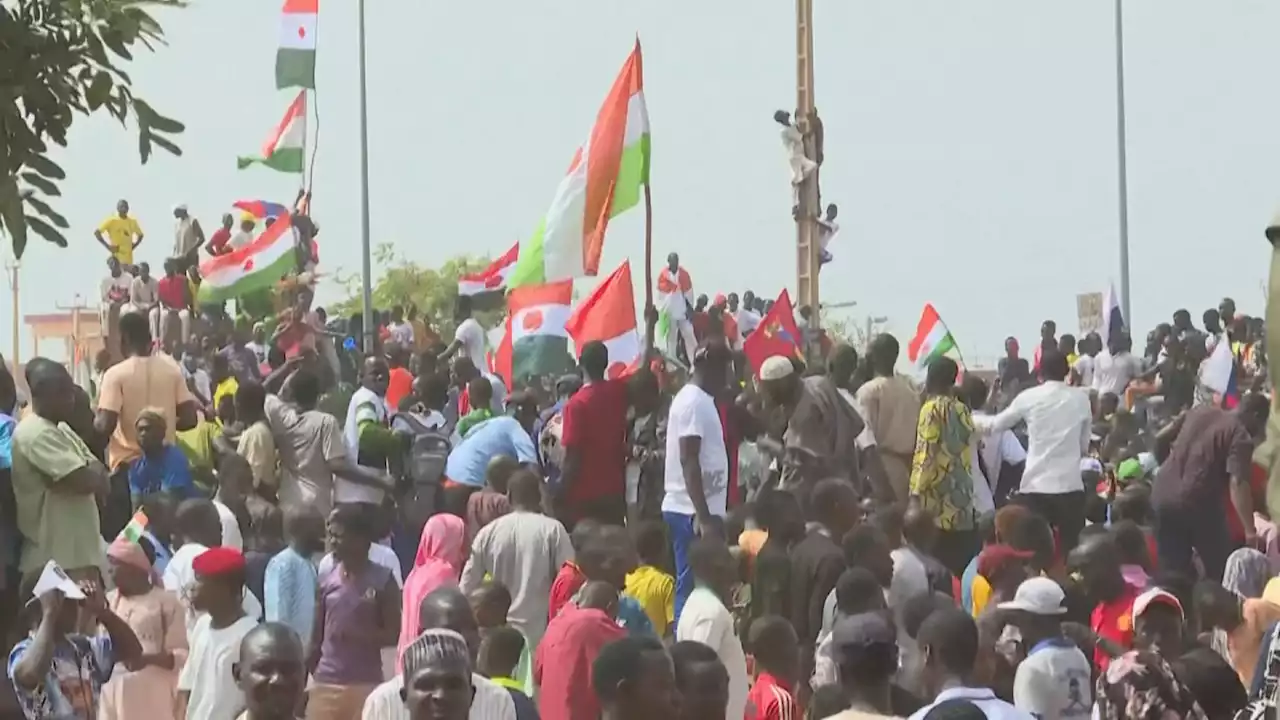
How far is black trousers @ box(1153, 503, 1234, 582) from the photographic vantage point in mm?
12562

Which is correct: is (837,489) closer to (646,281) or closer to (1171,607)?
(1171,607)

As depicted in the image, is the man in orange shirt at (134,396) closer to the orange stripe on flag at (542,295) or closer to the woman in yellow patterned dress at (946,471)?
the woman in yellow patterned dress at (946,471)

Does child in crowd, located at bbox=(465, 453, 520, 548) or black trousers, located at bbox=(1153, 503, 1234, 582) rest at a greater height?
child in crowd, located at bbox=(465, 453, 520, 548)

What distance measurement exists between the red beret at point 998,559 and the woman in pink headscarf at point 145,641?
3.35m

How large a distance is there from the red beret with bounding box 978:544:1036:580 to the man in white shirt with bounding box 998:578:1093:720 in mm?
1454

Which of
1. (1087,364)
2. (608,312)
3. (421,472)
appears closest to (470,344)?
(608,312)

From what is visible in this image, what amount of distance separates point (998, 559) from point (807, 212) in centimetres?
1610

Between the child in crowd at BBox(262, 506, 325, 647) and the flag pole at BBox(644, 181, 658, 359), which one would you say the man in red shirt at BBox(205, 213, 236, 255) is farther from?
the child in crowd at BBox(262, 506, 325, 647)

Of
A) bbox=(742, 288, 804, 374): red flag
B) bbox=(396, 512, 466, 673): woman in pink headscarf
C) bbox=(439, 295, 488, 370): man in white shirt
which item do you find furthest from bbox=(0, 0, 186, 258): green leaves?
bbox=(439, 295, 488, 370): man in white shirt

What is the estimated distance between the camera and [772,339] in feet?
61.9

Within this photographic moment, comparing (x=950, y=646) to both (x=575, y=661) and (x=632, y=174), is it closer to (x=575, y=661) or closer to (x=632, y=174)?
(x=575, y=661)

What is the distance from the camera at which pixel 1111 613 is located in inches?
400

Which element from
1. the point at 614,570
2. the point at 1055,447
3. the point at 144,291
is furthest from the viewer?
the point at 144,291

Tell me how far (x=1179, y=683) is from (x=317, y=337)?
13081 mm
